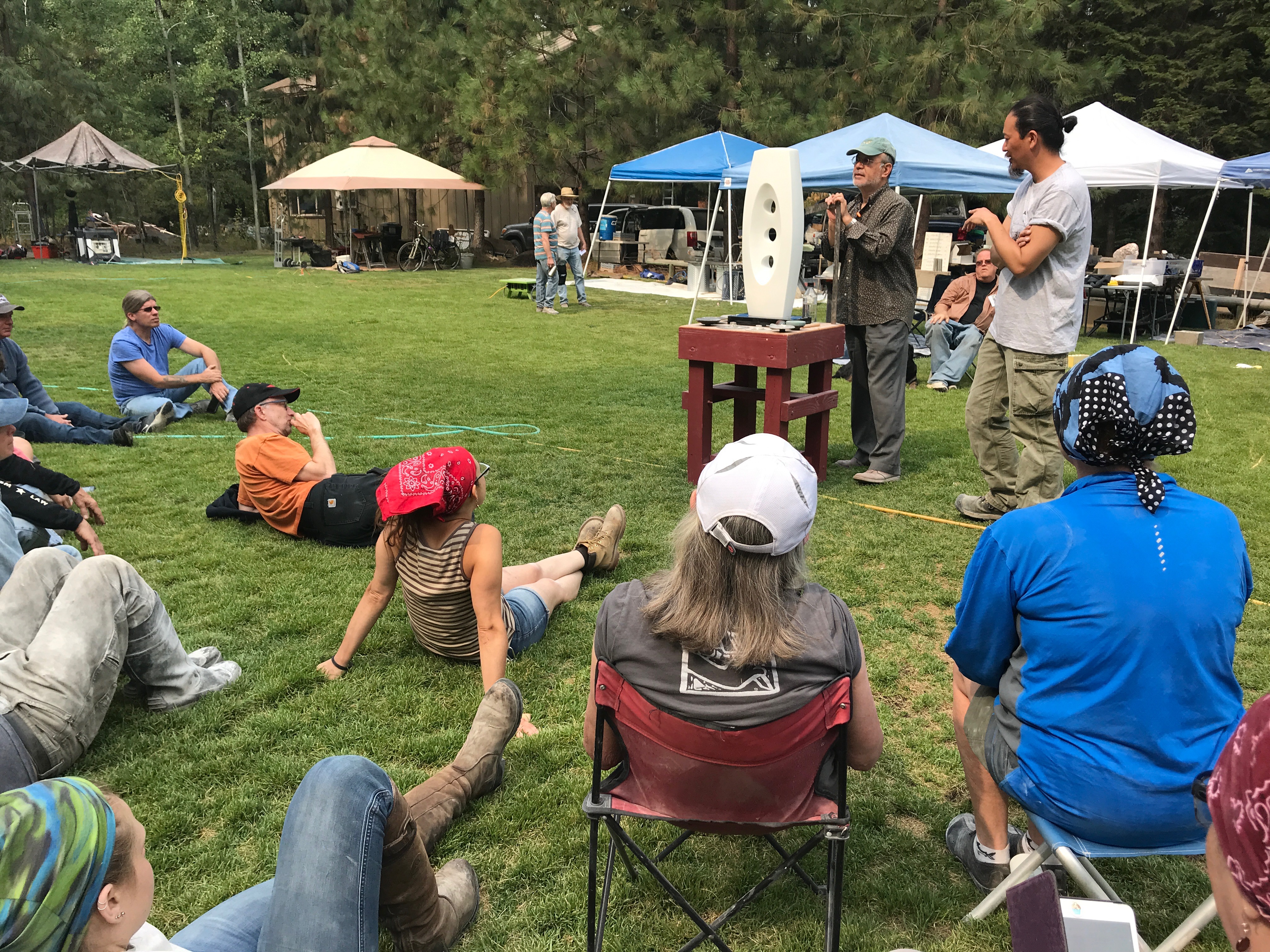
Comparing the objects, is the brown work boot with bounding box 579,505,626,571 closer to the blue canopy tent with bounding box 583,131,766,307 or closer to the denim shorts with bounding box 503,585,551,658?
the denim shorts with bounding box 503,585,551,658

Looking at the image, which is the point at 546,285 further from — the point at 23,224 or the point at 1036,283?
the point at 23,224

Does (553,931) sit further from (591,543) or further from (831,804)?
(591,543)

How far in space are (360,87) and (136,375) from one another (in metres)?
20.0

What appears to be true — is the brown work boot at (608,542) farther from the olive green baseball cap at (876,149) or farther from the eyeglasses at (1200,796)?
the eyeglasses at (1200,796)

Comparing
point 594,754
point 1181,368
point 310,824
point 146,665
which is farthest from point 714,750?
point 1181,368

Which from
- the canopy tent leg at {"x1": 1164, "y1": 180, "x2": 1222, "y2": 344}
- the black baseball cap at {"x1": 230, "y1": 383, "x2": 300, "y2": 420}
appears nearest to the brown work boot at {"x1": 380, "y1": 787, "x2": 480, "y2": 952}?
the black baseball cap at {"x1": 230, "y1": 383, "x2": 300, "y2": 420}

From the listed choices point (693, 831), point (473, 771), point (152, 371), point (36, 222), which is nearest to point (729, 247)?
point (152, 371)

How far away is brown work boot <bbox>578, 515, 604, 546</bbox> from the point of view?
169 inches

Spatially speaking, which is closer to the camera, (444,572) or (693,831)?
(693,831)

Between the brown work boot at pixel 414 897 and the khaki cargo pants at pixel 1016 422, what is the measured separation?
11.2ft

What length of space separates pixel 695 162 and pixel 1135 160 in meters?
6.01

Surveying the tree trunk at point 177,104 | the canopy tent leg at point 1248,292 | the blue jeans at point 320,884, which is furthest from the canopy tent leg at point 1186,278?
the tree trunk at point 177,104

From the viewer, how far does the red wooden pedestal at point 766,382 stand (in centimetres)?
520

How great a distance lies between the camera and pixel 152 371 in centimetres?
676
